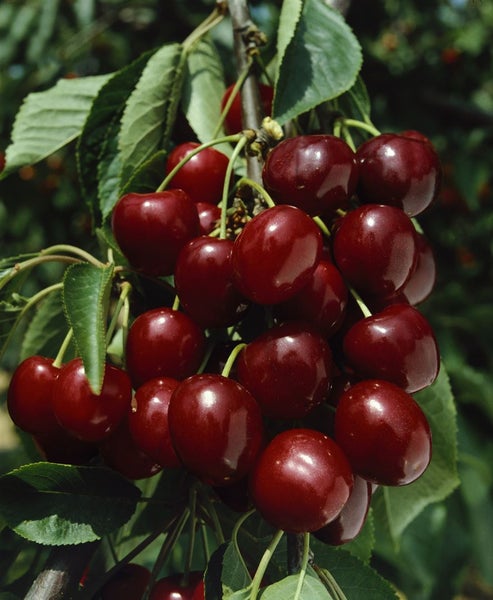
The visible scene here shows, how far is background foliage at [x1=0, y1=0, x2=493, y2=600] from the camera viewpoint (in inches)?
65.7

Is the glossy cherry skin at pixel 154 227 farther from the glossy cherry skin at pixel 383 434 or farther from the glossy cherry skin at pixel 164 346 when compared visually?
the glossy cherry skin at pixel 383 434

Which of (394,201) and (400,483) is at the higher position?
(394,201)

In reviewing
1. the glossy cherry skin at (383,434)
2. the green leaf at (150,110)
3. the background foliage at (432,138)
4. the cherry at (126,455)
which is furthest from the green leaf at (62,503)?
the background foliage at (432,138)

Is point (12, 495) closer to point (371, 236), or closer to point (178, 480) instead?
point (178, 480)

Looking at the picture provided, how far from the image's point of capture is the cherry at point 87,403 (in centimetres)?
65

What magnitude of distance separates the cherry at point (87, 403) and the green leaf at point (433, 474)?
1.42 feet

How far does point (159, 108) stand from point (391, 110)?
3.94 ft


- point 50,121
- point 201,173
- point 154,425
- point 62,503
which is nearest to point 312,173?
point 201,173

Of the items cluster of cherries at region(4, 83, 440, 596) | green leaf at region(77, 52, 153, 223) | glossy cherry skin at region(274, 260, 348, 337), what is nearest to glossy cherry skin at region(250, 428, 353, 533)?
cluster of cherries at region(4, 83, 440, 596)

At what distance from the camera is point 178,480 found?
0.87m

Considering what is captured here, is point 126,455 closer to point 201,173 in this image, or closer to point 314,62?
point 201,173

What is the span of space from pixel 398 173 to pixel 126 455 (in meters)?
0.38

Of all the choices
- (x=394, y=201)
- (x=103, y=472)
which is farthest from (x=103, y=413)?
(x=394, y=201)

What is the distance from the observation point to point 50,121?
3.34 feet
